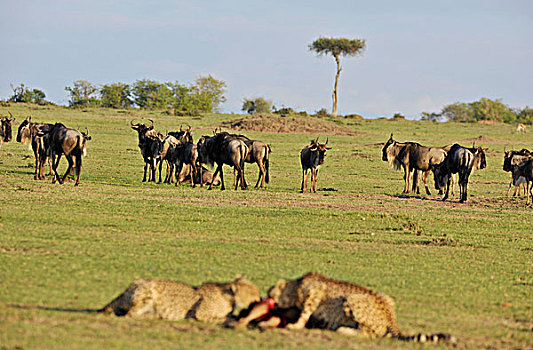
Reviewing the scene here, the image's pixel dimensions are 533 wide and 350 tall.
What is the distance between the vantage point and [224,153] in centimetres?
2661

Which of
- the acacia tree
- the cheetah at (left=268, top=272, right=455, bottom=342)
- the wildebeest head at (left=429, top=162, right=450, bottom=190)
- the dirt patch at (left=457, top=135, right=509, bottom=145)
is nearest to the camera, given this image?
the cheetah at (left=268, top=272, right=455, bottom=342)

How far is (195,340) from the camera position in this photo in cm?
672

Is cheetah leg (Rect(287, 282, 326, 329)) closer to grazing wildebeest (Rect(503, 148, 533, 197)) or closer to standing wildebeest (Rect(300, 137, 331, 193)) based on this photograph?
standing wildebeest (Rect(300, 137, 331, 193))

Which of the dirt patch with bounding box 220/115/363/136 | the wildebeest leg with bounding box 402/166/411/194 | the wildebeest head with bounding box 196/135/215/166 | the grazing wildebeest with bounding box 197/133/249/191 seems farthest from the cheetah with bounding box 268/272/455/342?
the dirt patch with bounding box 220/115/363/136

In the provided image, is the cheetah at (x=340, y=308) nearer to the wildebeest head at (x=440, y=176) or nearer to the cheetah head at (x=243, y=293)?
the cheetah head at (x=243, y=293)

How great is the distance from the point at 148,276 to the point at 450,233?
9214 mm

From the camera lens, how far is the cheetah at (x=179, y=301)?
7379mm

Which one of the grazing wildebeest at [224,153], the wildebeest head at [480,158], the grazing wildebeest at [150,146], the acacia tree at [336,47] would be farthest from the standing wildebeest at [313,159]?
the acacia tree at [336,47]

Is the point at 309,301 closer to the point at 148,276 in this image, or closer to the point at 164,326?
the point at 164,326

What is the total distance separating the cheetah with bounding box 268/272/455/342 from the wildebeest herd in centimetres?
1812

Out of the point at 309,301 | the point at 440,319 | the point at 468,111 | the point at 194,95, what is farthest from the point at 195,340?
the point at 468,111

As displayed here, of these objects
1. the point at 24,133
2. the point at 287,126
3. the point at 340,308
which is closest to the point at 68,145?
the point at 24,133

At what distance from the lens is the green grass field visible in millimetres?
7098

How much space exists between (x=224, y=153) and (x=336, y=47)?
63.0m
